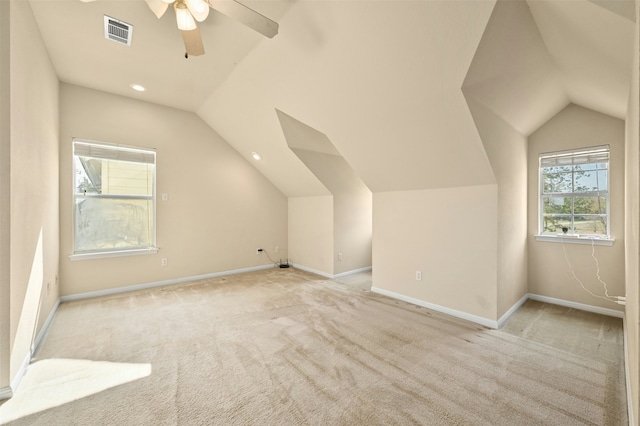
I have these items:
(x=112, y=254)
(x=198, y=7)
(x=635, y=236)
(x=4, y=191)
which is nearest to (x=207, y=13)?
(x=198, y=7)

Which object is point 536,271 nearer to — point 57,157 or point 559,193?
point 559,193

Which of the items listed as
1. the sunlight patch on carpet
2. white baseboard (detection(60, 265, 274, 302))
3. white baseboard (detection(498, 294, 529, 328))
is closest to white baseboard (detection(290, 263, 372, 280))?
white baseboard (detection(60, 265, 274, 302))

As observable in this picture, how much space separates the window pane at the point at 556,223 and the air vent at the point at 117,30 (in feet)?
17.4

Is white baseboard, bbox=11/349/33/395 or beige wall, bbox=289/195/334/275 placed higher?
beige wall, bbox=289/195/334/275

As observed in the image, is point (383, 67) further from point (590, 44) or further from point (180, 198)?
point (180, 198)

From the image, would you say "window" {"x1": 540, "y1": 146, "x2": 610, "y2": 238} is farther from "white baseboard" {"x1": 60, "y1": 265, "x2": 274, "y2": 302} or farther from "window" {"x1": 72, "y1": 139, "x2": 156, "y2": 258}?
"window" {"x1": 72, "y1": 139, "x2": 156, "y2": 258}

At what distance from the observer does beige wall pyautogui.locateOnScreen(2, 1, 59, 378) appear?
1.83 meters

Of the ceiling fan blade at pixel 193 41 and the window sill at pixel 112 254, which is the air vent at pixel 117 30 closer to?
the ceiling fan blade at pixel 193 41

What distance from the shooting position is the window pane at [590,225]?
3.18 meters

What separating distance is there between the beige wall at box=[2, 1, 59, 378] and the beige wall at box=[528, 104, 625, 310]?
5290 mm

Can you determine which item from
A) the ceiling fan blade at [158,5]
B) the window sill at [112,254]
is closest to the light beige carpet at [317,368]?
the window sill at [112,254]

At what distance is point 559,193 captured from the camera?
11.4ft

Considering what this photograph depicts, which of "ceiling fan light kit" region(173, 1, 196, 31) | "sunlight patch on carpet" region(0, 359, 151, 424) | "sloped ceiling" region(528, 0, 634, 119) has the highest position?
"ceiling fan light kit" region(173, 1, 196, 31)

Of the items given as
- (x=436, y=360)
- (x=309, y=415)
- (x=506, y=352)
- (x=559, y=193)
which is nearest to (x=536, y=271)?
(x=559, y=193)
